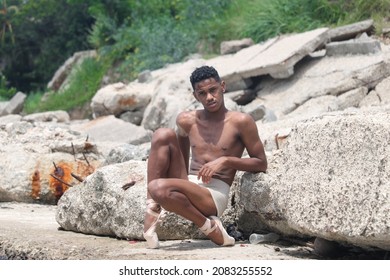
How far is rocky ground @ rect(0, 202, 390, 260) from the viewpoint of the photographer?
18.7ft

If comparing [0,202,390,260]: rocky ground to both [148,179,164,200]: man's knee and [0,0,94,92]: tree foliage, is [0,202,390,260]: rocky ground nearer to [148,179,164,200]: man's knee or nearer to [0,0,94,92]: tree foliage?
[148,179,164,200]: man's knee

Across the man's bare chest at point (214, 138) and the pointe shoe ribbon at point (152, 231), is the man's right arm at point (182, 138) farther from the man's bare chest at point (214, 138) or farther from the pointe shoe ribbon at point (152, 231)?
the pointe shoe ribbon at point (152, 231)

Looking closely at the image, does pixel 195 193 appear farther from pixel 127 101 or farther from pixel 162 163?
pixel 127 101

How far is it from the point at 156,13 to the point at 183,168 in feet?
53.7

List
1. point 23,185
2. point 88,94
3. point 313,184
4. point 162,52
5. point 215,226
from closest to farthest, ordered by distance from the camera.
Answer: point 313,184 → point 215,226 → point 23,185 → point 162,52 → point 88,94

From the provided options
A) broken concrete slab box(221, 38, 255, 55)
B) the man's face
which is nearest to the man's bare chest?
the man's face

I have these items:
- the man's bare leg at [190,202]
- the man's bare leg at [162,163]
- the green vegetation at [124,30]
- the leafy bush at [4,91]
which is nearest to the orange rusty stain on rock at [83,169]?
the man's bare leg at [162,163]

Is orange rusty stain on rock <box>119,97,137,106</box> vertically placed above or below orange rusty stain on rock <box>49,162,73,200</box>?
below

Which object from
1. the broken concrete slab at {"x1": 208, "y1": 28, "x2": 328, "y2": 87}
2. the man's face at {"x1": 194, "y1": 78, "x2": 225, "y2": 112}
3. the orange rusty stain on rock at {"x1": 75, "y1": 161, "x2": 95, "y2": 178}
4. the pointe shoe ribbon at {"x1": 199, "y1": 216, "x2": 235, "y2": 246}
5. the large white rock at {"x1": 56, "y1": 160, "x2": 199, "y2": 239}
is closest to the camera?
the pointe shoe ribbon at {"x1": 199, "y1": 216, "x2": 235, "y2": 246}

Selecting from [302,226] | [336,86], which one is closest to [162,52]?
[336,86]

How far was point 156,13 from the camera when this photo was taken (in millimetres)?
22344

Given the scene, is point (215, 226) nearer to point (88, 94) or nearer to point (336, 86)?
point (336, 86)

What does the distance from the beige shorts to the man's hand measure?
0.09 metres

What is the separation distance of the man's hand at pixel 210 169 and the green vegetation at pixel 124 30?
8.82m
